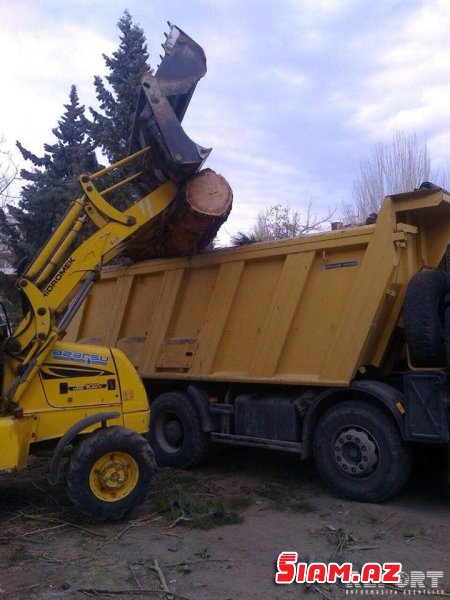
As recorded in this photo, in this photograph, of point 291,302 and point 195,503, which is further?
point 291,302

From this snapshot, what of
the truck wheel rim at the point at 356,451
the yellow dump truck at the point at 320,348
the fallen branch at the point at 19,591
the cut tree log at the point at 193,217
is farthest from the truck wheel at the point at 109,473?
the cut tree log at the point at 193,217

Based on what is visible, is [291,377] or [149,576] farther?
[291,377]

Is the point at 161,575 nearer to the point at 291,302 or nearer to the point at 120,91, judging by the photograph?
the point at 291,302

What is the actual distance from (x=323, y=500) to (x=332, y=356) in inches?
57.3

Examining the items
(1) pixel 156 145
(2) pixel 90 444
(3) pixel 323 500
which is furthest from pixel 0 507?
(1) pixel 156 145

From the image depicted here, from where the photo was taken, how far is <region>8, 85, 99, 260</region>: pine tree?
1650 cm

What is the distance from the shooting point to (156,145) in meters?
6.73

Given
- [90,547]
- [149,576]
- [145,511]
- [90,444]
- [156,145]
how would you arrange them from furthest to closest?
[156,145]
[145,511]
[90,444]
[90,547]
[149,576]

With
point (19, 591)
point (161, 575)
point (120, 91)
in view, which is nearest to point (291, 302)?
point (161, 575)

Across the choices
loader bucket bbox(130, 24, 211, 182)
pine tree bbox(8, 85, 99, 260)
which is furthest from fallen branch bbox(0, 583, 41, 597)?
pine tree bbox(8, 85, 99, 260)

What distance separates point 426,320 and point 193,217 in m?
2.86

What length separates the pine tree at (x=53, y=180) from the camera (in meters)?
16.5

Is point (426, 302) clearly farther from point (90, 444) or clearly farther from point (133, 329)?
point (133, 329)

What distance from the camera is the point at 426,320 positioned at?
5.74 meters
